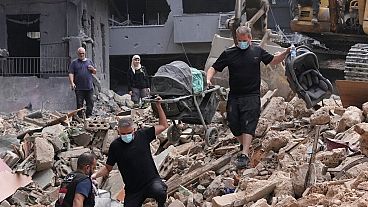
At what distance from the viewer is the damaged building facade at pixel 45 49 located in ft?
74.7

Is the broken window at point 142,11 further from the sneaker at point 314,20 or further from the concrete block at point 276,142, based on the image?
the concrete block at point 276,142

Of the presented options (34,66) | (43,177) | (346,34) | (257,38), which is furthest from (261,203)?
(34,66)

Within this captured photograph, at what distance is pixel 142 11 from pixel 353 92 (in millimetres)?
24634

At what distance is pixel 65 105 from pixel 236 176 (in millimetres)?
15752

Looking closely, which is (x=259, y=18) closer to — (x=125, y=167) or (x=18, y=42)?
(x=125, y=167)

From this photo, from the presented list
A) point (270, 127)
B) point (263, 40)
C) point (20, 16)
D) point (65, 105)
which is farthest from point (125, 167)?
point (20, 16)

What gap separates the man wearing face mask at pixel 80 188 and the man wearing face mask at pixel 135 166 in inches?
21.2

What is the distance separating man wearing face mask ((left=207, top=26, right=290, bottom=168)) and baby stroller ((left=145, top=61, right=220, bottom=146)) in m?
0.42

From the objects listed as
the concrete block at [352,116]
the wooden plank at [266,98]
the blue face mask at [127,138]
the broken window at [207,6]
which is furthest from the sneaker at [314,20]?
the broken window at [207,6]

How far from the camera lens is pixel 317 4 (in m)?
15.8

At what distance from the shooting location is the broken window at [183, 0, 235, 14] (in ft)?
104

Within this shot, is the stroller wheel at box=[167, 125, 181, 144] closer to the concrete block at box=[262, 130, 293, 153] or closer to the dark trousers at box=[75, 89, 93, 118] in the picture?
the concrete block at box=[262, 130, 293, 153]

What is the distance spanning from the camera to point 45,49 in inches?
958

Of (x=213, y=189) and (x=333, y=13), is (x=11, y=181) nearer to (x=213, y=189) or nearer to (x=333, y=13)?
(x=213, y=189)
